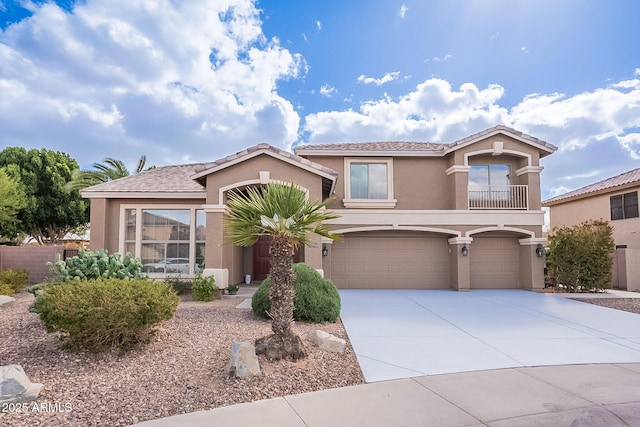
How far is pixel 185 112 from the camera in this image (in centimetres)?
1541

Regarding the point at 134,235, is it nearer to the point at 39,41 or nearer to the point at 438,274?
the point at 39,41

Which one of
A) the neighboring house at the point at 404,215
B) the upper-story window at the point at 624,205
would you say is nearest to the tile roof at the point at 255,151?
the neighboring house at the point at 404,215

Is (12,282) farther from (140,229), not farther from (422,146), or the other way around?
(422,146)

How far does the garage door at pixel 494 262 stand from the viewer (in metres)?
15.1

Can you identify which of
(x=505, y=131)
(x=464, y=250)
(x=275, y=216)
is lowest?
(x=464, y=250)

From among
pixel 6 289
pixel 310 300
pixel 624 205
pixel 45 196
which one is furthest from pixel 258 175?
pixel 45 196

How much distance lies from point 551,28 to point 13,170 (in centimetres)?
2905

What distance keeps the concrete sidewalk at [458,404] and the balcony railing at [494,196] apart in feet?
34.6

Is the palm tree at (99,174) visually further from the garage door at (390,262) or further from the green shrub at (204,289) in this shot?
the garage door at (390,262)

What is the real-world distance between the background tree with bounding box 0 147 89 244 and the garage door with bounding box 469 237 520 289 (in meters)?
25.6

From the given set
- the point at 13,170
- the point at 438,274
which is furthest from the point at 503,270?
the point at 13,170

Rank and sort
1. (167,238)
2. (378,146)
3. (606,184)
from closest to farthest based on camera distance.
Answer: (167,238)
(378,146)
(606,184)

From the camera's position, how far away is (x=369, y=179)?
601 inches

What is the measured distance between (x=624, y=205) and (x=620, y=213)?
421 mm
